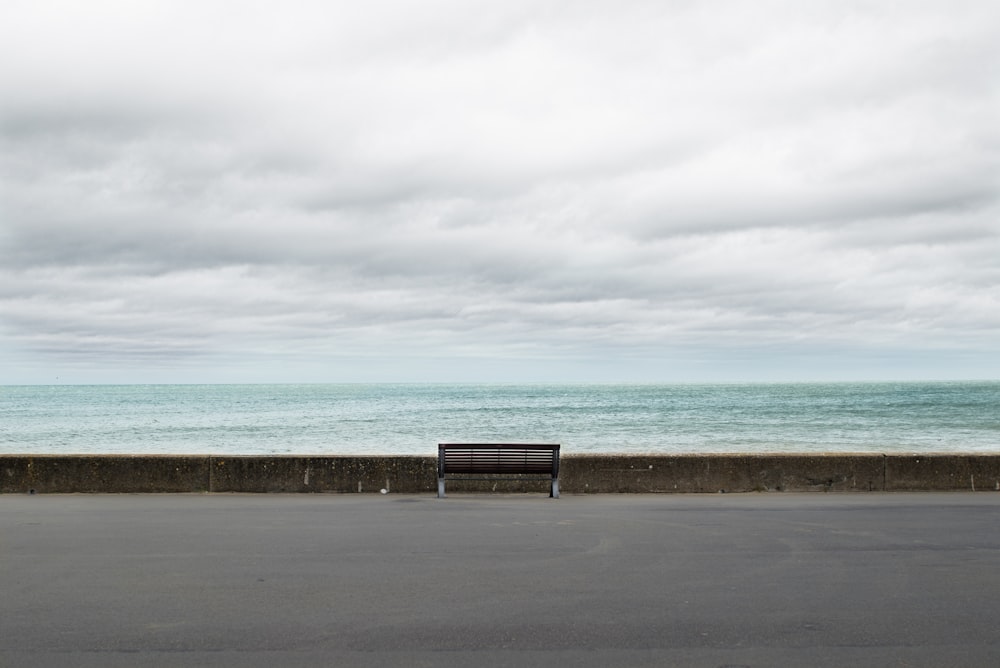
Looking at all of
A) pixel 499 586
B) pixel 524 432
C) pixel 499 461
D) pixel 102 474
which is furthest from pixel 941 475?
pixel 524 432

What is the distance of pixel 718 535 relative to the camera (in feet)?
28.6

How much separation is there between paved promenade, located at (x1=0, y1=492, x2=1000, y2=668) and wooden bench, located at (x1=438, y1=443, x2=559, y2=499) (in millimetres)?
1224

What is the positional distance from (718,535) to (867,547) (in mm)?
1308

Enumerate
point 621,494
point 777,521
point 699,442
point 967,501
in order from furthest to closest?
point 699,442 → point 621,494 → point 967,501 → point 777,521

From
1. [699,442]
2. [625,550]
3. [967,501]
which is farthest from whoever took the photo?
[699,442]

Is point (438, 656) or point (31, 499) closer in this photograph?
point (438, 656)

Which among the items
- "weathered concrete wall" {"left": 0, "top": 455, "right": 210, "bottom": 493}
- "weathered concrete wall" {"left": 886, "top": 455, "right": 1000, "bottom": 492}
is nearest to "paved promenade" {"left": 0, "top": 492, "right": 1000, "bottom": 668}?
"weathered concrete wall" {"left": 0, "top": 455, "right": 210, "bottom": 493}

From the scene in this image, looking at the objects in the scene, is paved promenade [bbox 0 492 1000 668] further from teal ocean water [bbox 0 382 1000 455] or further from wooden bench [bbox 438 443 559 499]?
teal ocean water [bbox 0 382 1000 455]

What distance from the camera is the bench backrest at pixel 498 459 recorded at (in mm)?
11906

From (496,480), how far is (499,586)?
237 inches

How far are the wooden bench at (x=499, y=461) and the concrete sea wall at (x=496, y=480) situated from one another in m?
0.46

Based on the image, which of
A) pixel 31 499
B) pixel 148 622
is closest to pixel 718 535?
pixel 148 622

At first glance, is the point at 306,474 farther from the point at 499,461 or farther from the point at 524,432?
the point at 524,432

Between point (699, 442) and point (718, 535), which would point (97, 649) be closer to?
point (718, 535)
